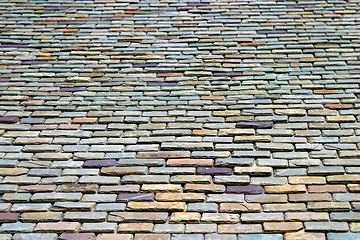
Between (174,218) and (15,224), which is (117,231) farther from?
(15,224)

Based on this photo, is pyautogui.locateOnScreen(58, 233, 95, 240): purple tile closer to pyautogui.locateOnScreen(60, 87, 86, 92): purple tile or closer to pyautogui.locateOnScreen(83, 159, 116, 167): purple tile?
pyautogui.locateOnScreen(83, 159, 116, 167): purple tile

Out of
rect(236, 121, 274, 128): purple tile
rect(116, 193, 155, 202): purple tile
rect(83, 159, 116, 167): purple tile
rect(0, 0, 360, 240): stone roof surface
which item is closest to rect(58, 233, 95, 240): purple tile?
rect(0, 0, 360, 240): stone roof surface

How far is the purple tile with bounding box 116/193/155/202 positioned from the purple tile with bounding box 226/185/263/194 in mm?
565

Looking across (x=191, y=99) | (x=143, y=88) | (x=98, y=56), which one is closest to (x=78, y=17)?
(x=98, y=56)

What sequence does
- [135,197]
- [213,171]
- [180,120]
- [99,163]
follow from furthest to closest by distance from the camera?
1. [180,120]
2. [99,163]
3. [213,171]
4. [135,197]

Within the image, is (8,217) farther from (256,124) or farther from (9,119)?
(256,124)

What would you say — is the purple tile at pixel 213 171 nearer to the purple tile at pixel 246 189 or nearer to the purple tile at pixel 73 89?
the purple tile at pixel 246 189

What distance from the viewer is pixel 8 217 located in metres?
3.27

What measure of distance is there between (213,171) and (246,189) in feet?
0.96

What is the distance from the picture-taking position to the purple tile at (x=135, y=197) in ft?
11.0

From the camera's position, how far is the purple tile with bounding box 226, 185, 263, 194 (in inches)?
132

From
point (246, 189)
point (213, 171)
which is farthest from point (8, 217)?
point (246, 189)

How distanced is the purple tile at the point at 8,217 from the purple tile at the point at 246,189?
1506 millimetres

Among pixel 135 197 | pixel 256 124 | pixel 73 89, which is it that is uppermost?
pixel 73 89
